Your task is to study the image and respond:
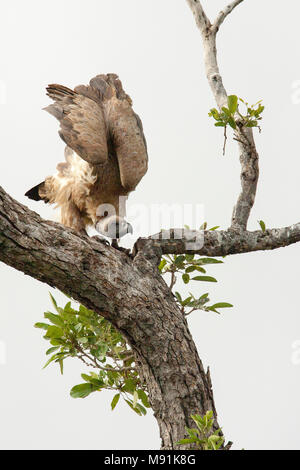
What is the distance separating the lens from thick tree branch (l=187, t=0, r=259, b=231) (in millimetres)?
3451

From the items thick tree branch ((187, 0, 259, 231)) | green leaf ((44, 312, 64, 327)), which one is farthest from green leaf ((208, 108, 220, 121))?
green leaf ((44, 312, 64, 327))

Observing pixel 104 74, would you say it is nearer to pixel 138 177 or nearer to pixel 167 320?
pixel 138 177

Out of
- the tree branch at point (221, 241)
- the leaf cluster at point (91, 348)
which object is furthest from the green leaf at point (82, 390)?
the tree branch at point (221, 241)

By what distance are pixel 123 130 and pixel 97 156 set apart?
29 cm

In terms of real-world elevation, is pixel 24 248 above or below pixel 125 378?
above

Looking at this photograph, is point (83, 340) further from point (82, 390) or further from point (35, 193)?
point (35, 193)

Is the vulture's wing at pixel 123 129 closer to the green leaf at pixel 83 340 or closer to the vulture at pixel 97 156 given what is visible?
the vulture at pixel 97 156

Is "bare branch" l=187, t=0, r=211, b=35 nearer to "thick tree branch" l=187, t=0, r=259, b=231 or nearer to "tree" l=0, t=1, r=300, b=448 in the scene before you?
"thick tree branch" l=187, t=0, r=259, b=231

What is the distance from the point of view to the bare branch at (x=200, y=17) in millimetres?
Result: 3678

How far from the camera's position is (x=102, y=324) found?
3.36 metres

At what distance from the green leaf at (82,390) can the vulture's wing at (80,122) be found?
4.31 ft
